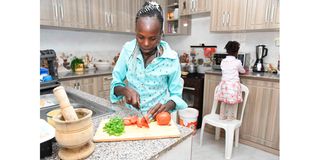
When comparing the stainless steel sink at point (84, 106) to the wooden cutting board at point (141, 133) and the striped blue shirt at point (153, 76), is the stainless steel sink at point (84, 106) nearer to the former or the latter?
the striped blue shirt at point (153, 76)

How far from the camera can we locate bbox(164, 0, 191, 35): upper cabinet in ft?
10.5

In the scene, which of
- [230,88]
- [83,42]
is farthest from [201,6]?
[83,42]

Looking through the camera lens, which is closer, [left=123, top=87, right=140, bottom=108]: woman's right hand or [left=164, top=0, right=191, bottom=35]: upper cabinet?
[left=123, top=87, right=140, bottom=108]: woman's right hand

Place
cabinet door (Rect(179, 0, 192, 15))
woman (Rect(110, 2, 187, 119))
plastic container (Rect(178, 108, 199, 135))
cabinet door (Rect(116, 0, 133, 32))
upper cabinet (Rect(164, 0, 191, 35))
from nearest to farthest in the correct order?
woman (Rect(110, 2, 187, 119))
plastic container (Rect(178, 108, 199, 135))
cabinet door (Rect(179, 0, 192, 15))
cabinet door (Rect(116, 0, 133, 32))
upper cabinet (Rect(164, 0, 191, 35))

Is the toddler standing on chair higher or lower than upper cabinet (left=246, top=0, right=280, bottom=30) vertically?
lower

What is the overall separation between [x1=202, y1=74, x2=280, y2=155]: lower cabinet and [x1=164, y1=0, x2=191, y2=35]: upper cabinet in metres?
1.46

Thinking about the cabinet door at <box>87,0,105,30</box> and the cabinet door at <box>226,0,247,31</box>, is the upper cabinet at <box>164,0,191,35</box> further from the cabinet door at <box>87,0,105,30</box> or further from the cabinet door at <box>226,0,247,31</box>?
the cabinet door at <box>87,0,105,30</box>

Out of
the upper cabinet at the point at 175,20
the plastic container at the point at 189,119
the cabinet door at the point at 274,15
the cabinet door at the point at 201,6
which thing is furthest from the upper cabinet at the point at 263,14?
the plastic container at the point at 189,119

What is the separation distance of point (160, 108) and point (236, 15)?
2156 mm

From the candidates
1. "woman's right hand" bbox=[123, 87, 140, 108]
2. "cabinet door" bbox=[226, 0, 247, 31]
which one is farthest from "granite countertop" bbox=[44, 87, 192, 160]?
"cabinet door" bbox=[226, 0, 247, 31]

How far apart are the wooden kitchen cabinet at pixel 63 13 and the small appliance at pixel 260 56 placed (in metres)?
2.47

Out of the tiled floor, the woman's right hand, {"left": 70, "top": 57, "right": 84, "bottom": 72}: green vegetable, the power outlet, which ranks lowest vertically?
the tiled floor

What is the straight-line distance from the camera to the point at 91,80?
258 cm
